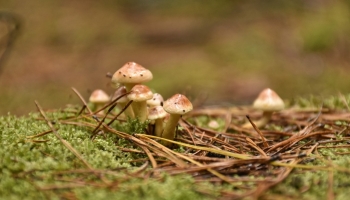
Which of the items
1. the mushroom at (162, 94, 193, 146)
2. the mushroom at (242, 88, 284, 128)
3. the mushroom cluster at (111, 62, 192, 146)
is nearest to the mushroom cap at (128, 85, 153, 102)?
the mushroom cluster at (111, 62, 192, 146)

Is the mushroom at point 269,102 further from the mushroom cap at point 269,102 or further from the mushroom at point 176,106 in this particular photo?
the mushroom at point 176,106

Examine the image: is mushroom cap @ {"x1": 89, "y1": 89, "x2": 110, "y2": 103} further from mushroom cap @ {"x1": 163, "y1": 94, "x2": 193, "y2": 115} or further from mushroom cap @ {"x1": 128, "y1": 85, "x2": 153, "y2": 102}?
mushroom cap @ {"x1": 163, "y1": 94, "x2": 193, "y2": 115}

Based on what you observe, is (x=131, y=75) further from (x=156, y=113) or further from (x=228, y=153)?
(x=228, y=153)

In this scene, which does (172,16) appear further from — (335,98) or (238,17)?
(335,98)

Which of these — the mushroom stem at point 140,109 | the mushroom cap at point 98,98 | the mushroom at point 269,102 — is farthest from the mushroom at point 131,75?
the mushroom at point 269,102

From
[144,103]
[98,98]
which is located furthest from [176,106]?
[98,98]

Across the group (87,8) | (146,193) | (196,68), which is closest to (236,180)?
(146,193)
